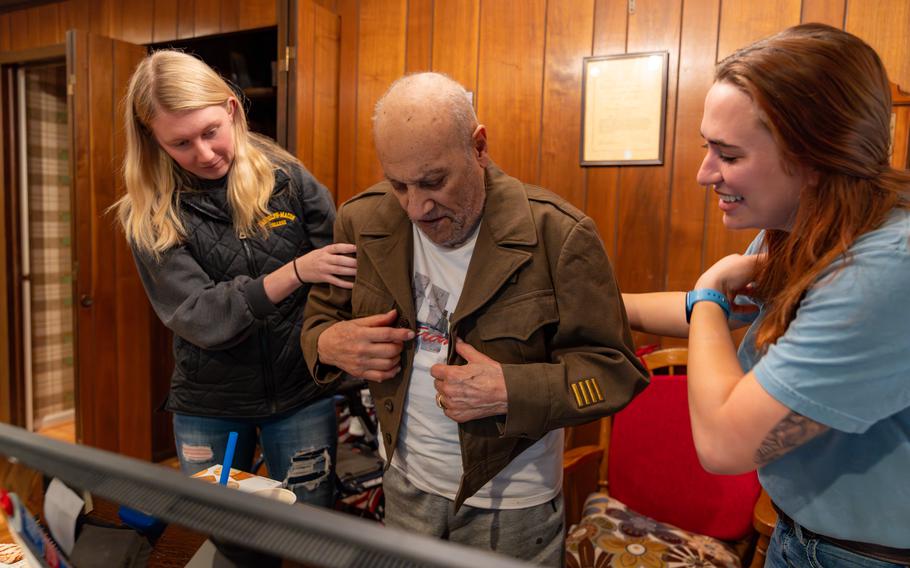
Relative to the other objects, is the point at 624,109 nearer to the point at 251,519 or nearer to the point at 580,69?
the point at 580,69

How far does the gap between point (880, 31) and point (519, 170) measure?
128cm

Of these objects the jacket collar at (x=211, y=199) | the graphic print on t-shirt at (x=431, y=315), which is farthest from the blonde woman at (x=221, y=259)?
the graphic print on t-shirt at (x=431, y=315)

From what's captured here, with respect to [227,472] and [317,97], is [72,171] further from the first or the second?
[227,472]

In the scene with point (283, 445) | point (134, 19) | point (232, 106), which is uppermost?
point (134, 19)

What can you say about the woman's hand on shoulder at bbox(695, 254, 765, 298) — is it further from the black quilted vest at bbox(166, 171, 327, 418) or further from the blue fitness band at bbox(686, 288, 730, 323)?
the black quilted vest at bbox(166, 171, 327, 418)

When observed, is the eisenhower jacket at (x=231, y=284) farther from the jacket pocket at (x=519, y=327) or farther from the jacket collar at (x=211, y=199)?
the jacket pocket at (x=519, y=327)

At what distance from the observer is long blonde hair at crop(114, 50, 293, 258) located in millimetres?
1540

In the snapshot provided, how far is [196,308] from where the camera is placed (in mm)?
1555

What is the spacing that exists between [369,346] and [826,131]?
0.79 m

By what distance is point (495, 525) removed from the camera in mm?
1233

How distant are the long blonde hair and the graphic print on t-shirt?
1.93 feet

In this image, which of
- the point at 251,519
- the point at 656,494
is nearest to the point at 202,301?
the point at 251,519

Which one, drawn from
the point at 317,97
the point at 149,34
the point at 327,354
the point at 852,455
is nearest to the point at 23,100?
the point at 149,34

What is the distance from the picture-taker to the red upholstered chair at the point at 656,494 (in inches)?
69.1
